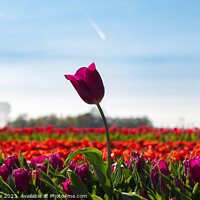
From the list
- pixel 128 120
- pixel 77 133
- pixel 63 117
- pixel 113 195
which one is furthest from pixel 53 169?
pixel 63 117

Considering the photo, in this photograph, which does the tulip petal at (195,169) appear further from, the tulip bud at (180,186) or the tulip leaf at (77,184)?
the tulip leaf at (77,184)

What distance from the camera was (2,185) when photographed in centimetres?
234

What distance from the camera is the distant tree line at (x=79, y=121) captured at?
2517 centimetres

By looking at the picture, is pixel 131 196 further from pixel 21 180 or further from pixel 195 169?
pixel 21 180

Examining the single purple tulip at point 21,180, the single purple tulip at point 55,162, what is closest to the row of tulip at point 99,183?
the single purple tulip at point 21,180

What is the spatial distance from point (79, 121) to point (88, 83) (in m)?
24.4

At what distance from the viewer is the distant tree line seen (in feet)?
82.6

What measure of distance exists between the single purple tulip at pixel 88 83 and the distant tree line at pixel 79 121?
2223 centimetres

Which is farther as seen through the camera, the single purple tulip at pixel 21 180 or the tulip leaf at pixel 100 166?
the single purple tulip at pixel 21 180

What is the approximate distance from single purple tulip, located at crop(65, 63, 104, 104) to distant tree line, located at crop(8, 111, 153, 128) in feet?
72.9

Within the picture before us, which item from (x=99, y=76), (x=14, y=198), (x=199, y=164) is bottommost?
(x=14, y=198)

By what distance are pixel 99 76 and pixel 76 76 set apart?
0.49 ft

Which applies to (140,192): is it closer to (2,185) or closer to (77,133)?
(2,185)

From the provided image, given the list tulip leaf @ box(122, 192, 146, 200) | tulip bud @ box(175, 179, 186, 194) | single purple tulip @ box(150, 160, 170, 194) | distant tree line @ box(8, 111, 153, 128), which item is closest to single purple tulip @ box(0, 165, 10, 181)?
tulip leaf @ box(122, 192, 146, 200)
